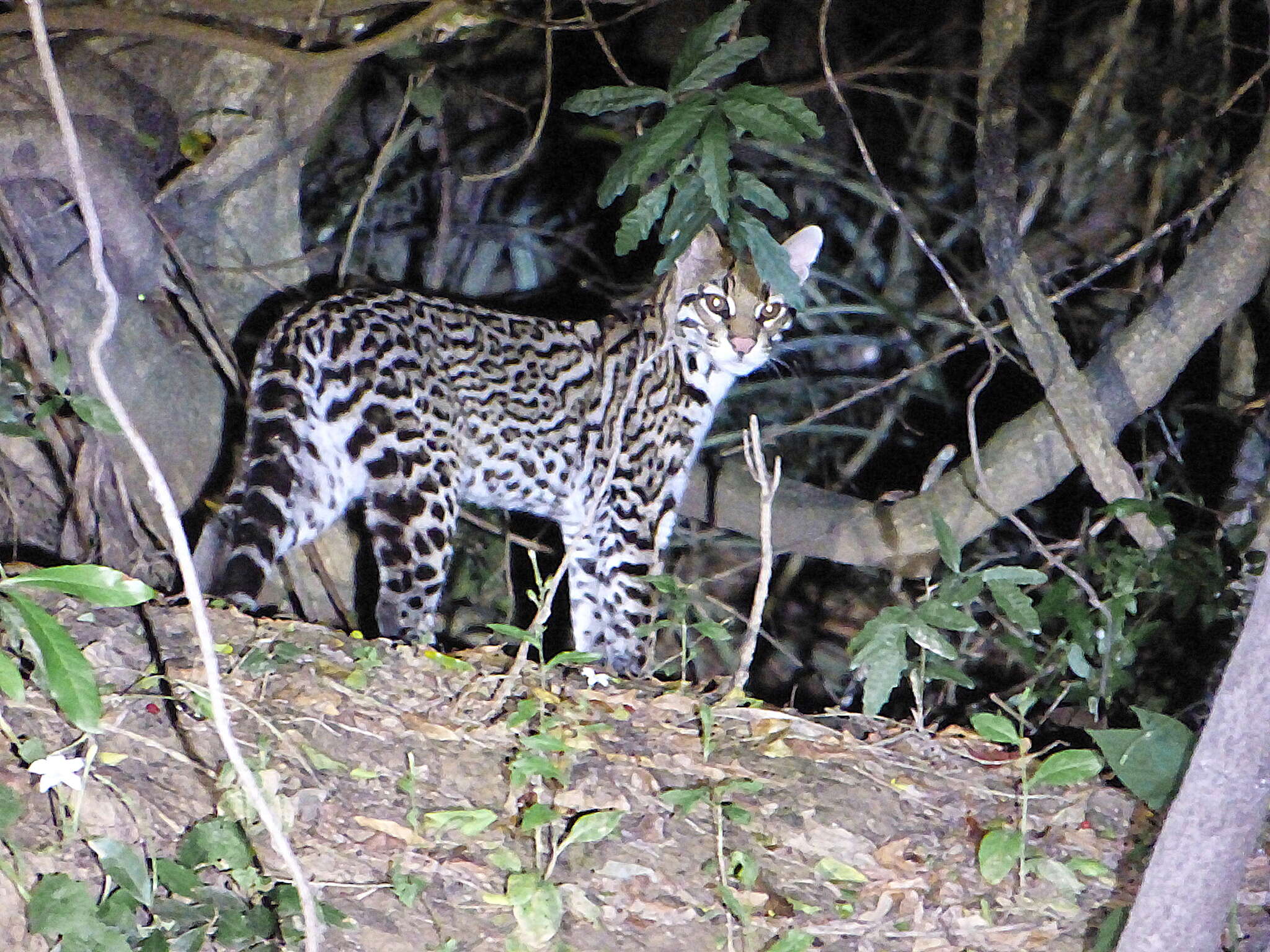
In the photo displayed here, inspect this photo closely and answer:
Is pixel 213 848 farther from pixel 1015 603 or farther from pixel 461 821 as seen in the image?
pixel 1015 603

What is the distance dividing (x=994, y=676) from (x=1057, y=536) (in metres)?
0.70

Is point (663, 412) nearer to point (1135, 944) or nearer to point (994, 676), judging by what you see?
point (994, 676)

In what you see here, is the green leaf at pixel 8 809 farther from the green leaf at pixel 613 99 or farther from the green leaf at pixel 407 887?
the green leaf at pixel 613 99

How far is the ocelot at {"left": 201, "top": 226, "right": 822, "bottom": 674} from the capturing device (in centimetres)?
470

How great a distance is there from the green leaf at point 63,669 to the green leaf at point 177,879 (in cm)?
33

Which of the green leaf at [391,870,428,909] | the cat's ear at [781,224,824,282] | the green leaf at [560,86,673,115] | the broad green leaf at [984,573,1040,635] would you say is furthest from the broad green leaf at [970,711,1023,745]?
the cat's ear at [781,224,824,282]

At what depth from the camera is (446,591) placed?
20.0 feet

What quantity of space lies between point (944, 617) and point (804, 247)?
2156 mm

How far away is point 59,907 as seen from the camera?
269 centimetres

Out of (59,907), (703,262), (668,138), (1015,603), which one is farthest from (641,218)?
(59,907)

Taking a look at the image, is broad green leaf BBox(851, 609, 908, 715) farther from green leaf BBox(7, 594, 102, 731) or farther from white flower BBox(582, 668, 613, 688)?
green leaf BBox(7, 594, 102, 731)

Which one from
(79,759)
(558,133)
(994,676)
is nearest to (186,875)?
(79,759)

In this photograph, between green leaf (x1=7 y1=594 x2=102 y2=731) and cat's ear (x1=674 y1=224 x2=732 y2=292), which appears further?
cat's ear (x1=674 y1=224 x2=732 y2=292)

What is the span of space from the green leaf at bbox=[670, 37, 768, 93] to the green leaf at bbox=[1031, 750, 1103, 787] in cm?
186
